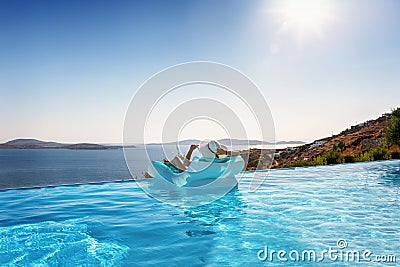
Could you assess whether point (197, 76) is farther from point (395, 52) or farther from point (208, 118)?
point (395, 52)

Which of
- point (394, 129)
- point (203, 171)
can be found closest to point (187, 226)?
point (203, 171)

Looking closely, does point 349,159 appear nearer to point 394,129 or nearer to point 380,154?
point 380,154

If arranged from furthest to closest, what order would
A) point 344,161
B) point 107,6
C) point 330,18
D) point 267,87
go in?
point 344,161
point 267,87
point 330,18
point 107,6

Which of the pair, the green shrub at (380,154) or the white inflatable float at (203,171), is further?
the green shrub at (380,154)

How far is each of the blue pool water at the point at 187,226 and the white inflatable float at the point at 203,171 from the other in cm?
53

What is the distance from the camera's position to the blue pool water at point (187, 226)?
311 cm

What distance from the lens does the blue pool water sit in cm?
311

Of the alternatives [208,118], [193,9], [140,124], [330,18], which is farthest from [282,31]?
[140,124]

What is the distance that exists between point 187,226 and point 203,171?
241cm

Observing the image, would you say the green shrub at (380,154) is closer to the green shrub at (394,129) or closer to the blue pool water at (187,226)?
the green shrub at (394,129)

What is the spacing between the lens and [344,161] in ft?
42.4

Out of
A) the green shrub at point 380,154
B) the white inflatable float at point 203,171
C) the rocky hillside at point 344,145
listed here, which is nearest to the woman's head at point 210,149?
the white inflatable float at point 203,171

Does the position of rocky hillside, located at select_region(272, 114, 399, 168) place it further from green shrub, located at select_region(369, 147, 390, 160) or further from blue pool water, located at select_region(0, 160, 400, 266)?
blue pool water, located at select_region(0, 160, 400, 266)

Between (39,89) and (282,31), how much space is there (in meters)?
10.3
